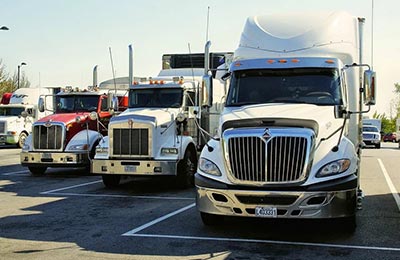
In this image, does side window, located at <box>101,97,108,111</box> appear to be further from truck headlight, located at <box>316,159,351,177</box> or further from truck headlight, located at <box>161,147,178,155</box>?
truck headlight, located at <box>316,159,351,177</box>

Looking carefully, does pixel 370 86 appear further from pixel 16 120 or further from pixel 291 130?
pixel 16 120

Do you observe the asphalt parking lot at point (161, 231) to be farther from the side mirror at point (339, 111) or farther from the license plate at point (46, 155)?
the license plate at point (46, 155)

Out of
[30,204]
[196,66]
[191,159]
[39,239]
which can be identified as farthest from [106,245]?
[196,66]

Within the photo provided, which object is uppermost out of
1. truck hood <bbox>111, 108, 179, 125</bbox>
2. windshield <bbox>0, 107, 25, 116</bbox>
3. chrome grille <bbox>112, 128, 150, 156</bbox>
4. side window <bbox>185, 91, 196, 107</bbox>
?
side window <bbox>185, 91, 196, 107</bbox>

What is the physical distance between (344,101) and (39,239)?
5.06 meters

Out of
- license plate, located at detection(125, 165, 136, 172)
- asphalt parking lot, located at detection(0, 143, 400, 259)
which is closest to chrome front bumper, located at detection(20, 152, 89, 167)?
asphalt parking lot, located at detection(0, 143, 400, 259)

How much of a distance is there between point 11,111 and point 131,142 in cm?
1866

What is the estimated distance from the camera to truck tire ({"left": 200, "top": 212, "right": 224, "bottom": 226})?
324 inches

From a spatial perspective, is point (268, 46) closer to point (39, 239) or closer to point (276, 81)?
point (276, 81)

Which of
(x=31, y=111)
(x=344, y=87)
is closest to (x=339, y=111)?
(x=344, y=87)

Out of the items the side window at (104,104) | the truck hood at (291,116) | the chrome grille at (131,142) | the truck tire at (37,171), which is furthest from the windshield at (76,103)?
the truck hood at (291,116)

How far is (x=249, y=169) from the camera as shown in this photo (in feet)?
23.9

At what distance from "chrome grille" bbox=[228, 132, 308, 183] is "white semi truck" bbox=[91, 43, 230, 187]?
425cm

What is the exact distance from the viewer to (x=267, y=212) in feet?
23.3
